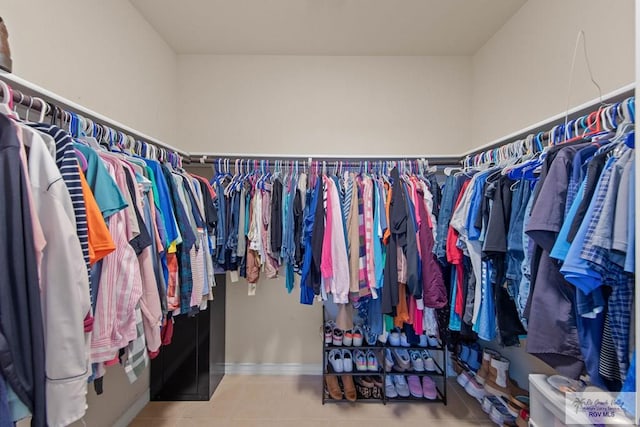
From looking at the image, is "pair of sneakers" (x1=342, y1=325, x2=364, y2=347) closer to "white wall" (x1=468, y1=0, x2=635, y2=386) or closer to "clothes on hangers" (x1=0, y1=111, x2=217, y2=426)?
"white wall" (x1=468, y1=0, x2=635, y2=386)

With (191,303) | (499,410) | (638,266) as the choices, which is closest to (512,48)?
(638,266)

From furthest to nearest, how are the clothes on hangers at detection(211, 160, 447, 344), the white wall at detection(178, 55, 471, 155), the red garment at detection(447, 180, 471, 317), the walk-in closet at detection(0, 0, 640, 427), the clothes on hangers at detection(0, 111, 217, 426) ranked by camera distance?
the white wall at detection(178, 55, 471, 155), the clothes on hangers at detection(211, 160, 447, 344), the red garment at detection(447, 180, 471, 317), the walk-in closet at detection(0, 0, 640, 427), the clothes on hangers at detection(0, 111, 217, 426)

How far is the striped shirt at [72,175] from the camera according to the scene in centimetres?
74

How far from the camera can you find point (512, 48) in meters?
1.73

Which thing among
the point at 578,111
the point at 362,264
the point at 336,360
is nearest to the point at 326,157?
the point at 362,264

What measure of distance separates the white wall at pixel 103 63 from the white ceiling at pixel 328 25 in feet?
0.87

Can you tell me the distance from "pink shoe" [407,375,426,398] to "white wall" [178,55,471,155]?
1786 mm

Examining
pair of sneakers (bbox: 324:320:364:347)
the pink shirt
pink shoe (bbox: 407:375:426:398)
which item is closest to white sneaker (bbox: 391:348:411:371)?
pink shoe (bbox: 407:375:426:398)

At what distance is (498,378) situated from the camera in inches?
63.7

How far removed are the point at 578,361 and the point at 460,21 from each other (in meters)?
2.07

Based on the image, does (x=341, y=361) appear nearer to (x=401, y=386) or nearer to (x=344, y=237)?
(x=401, y=386)

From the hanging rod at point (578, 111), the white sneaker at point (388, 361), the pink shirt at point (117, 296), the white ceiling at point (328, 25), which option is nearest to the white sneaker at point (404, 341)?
the white sneaker at point (388, 361)

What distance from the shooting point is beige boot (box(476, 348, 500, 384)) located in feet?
5.58

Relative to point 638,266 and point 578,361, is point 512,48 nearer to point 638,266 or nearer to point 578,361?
point 638,266
